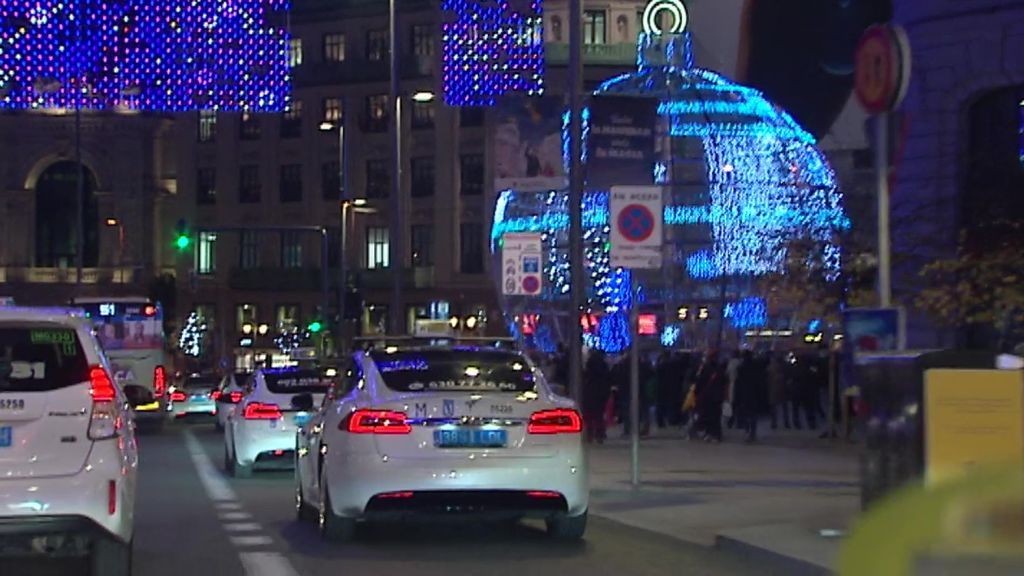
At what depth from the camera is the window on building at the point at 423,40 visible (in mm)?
69938

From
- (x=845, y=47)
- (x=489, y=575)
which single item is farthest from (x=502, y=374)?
(x=845, y=47)

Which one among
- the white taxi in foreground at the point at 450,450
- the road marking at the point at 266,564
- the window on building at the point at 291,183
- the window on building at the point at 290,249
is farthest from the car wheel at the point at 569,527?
the window on building at the point at 290,249

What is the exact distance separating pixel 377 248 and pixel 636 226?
56377mm

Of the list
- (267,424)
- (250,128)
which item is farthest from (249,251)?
(267,424)

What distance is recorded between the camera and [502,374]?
42.8 feet

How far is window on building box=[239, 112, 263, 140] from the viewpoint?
74.8m

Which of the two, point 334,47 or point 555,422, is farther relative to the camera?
point 334,47

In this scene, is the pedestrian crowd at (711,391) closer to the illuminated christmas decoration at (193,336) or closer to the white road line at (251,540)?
the white road line at (251,540)

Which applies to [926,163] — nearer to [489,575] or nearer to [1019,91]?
[1019,91]

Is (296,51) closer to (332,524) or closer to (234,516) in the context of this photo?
(234,516)

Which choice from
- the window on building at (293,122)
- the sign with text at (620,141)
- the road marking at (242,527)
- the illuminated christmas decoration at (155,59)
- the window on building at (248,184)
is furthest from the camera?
the window on building at (248,184)

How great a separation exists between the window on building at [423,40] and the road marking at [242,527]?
56.1 m

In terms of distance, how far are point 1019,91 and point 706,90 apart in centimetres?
1779

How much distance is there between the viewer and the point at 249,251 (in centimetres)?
7581
